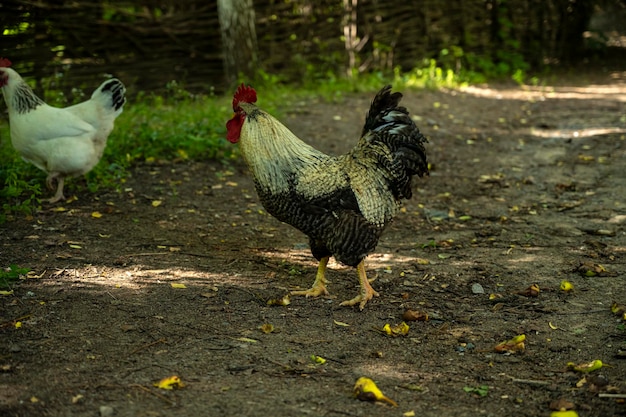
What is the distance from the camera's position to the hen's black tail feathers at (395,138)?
16.6 feet

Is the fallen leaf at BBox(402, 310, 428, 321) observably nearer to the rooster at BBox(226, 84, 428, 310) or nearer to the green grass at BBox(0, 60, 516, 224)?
the rooster at BBox(226, 84, 428, 310)

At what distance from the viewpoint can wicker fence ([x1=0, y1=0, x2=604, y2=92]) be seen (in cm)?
1030

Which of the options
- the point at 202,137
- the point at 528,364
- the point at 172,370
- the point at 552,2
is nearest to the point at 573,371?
the point at 528,364

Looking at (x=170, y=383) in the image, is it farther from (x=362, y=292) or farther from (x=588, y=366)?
(x=588, y=366)

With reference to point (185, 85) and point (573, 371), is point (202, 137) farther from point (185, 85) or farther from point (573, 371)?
point (573, 371)

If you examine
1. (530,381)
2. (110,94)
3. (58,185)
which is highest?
(110,94)

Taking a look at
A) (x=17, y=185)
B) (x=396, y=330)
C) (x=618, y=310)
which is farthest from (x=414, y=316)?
(x=17, y=185)

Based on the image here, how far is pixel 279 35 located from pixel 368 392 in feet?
32.5

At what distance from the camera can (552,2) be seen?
16172 mm

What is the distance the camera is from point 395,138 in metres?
5.06

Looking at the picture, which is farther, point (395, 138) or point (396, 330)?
Result: point (395, 138)

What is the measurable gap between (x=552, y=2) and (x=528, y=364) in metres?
14.1

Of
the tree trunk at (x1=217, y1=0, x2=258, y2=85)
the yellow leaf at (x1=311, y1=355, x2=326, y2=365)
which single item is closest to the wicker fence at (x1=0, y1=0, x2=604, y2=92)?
the tree trunk at (x1=217, y1=0, x2=258, y2=85)

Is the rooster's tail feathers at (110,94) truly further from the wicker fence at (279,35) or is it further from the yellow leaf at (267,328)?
the wicker fence at (279,35)
